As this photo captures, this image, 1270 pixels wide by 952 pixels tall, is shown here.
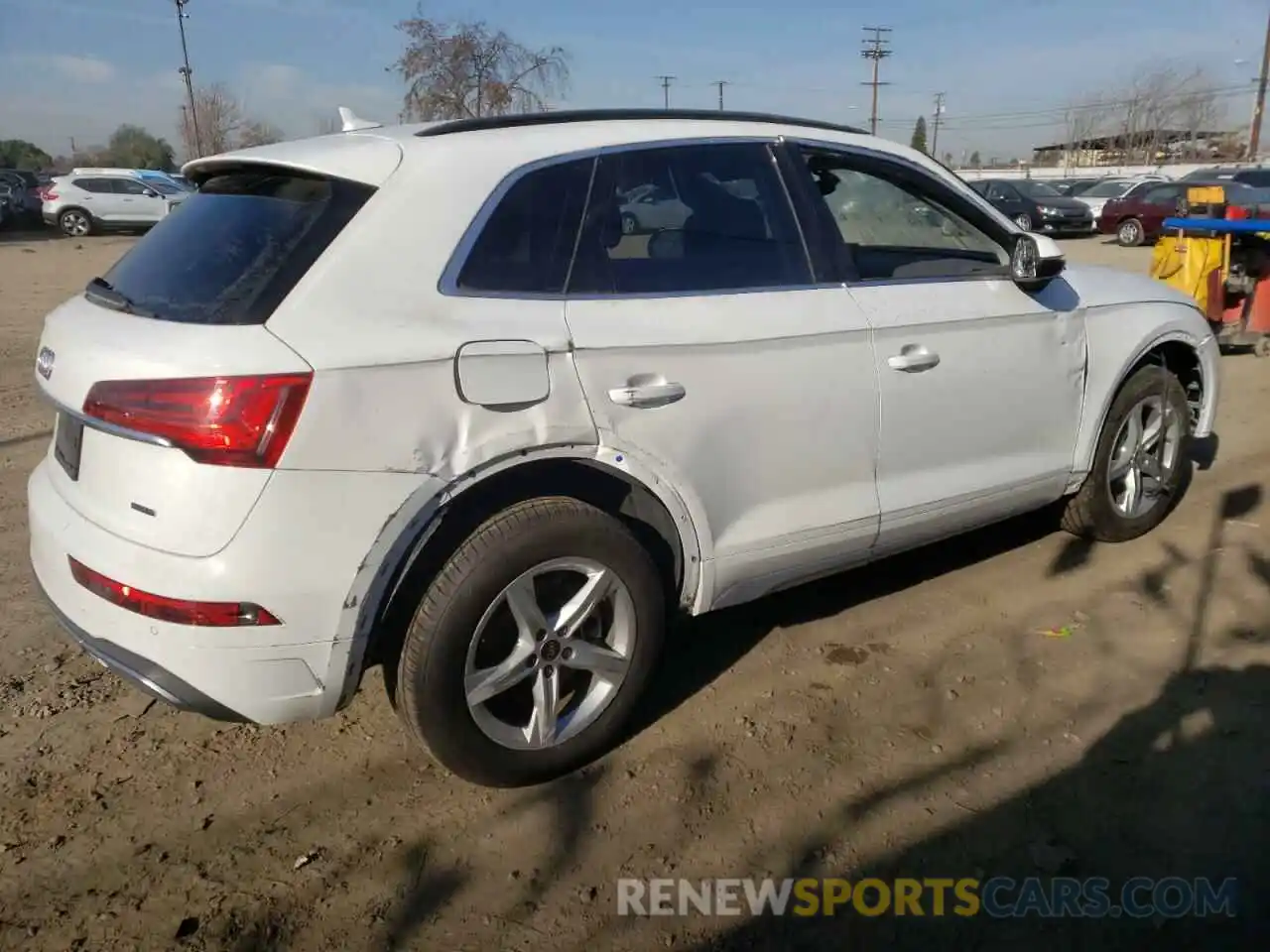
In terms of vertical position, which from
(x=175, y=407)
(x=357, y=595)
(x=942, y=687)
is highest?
(x=175, y=407)

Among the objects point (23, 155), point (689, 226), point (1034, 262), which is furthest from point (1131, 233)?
point (23, 155)

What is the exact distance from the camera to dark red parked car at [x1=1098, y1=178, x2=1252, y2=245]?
23.2 meters

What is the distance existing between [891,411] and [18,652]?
124 inches

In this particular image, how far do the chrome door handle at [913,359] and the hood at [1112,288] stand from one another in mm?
1004

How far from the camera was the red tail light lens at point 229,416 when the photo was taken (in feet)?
7.48

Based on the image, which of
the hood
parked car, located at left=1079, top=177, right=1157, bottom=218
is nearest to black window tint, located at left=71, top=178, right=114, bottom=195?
parked car, located at left=1079, top=177, right=1157, bottom=218

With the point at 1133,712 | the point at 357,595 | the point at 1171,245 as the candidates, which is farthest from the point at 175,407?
→ the point at 1171,245

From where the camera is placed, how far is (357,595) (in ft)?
8.11

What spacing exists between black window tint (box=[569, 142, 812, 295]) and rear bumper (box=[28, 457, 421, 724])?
2.95 ft

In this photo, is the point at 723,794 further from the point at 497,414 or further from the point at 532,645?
the point at 497,414

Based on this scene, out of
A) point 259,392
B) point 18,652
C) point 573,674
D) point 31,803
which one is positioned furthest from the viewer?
point 18,652

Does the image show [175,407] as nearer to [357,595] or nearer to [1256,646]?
[357,595]

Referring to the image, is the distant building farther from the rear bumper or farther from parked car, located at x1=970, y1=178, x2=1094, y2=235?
the rear bumper

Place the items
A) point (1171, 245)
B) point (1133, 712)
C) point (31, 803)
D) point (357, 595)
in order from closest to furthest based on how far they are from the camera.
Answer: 1. point (357, 595)
2. point (31, 803)
3. point (1133, 712)
4. point (1171, 245)
